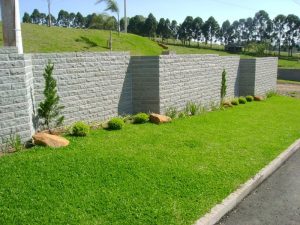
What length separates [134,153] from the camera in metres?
6.29

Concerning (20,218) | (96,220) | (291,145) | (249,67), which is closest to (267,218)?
(96,220)

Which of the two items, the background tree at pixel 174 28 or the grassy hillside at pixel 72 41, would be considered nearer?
the grassy hillside at pixel 72 41

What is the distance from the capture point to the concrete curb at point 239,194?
433 centimetres

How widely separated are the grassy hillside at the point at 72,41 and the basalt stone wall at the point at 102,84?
13.5 metres

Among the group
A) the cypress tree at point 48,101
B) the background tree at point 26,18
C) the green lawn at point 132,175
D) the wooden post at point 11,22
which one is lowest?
the green lawn at point 132,175

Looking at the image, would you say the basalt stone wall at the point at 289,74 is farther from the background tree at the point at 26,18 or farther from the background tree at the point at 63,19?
the background tree at the point at 63,19

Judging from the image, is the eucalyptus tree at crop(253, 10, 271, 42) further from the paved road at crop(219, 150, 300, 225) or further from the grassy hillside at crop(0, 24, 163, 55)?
the paved road at crop(219, 150, 300, 225)

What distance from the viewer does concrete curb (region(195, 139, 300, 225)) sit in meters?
4.33

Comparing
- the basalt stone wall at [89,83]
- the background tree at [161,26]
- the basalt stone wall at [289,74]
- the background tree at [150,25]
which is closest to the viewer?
the basalt stone wall at [89,83]

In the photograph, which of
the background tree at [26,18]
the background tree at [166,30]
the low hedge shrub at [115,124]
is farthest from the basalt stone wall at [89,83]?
the background tree at [26,18]

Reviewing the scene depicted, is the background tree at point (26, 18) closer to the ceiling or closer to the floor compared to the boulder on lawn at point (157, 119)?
closer to the ceiling

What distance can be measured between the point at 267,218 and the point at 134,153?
2612 mm

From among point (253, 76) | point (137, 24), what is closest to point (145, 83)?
point (253, 76)

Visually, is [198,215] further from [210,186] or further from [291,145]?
[291,145]
